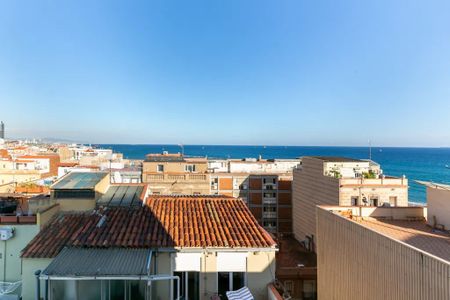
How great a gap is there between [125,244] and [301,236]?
34445mm

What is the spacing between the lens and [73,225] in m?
12.0

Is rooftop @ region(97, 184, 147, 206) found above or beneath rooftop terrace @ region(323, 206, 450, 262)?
above

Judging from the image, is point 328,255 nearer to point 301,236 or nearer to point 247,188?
point 301,236

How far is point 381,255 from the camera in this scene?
9.42 m

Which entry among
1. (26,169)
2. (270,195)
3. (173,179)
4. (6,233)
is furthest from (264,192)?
(6,233)

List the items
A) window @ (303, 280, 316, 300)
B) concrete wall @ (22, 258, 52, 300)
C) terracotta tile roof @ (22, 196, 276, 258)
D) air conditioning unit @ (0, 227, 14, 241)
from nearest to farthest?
1. concrete wall @ (22, 258, 52, 300)
2. terracotta tile roof @ (22, 196, 276, 258)
3. air conditioning unit @ (0, 227, 14, 241)
4. window @ (303, 280, 316, 300)

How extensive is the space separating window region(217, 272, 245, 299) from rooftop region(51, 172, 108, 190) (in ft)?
20.9

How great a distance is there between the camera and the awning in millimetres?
8555

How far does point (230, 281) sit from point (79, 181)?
7952 millimetres

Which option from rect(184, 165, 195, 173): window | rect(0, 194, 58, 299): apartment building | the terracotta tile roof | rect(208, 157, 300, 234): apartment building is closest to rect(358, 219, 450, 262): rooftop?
the terracotta tile roof

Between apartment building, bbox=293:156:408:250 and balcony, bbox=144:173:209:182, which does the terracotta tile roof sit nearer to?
apartment building, bbox=293:156:408:250

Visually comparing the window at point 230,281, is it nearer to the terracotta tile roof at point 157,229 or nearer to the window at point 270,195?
the terracotta tile roof at point 157,229

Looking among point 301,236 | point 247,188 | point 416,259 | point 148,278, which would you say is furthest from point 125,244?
point 247,188

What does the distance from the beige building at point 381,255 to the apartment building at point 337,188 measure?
1424 cm
